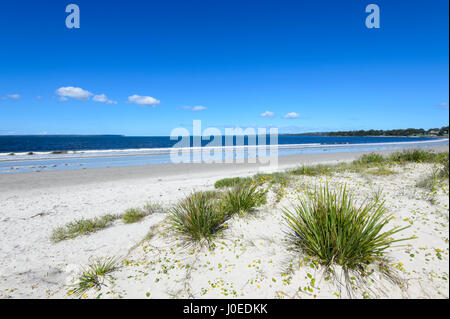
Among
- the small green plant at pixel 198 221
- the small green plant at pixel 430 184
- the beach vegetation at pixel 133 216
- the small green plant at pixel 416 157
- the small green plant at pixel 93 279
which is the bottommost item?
the small green plant at pixel 93 279

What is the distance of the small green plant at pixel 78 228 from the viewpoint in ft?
16.1

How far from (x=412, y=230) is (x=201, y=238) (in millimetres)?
4283

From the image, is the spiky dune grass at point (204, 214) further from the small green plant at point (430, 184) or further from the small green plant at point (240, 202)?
the small green plant at point (430, 184)

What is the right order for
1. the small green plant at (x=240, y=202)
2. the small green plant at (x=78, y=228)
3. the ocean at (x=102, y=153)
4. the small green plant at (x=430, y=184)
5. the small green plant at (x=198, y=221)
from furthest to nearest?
the ocean at (x=102, y=153) < the small green plant at (x=430, y=184) < the small green plant at (x=240, y=202) < the small green plant at (x=78, y=228) < the small green plant at (x=198, y=221)

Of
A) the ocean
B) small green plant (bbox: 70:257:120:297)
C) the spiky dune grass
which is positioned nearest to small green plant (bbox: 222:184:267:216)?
the spiky dune grass

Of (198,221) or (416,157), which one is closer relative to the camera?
(198,221)

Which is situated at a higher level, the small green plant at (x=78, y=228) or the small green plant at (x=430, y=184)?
the small green plant at (x=430, y=184)

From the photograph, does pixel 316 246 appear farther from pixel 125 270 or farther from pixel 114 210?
pixel 114 210

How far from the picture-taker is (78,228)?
17.0 ft

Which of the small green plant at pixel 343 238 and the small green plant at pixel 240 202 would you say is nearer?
the small green plant at pixel 343 238

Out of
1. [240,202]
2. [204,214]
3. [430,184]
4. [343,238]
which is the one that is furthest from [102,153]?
[430,184]

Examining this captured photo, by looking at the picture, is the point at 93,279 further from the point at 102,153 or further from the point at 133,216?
the point at 102,153

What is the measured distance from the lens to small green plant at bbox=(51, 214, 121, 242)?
4919 mm

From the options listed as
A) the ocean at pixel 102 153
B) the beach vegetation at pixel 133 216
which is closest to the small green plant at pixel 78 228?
the beach vegetation at pixel 133 216
